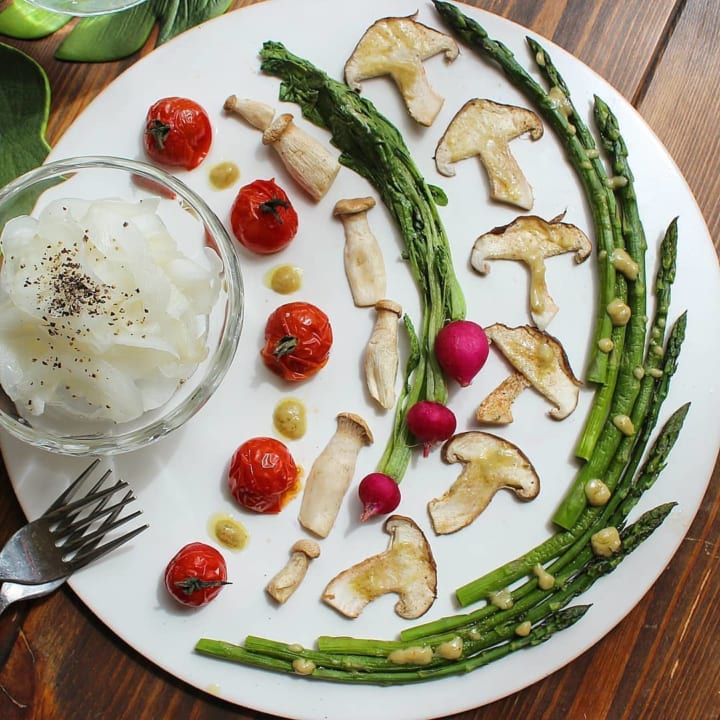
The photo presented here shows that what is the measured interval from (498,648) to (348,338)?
108 centimetres

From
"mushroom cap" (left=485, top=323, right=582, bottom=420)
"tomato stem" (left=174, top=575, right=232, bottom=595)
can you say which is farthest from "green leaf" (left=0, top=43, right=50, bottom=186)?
"mushroom cap" (left=485, top=323, right=582, bottom=420)

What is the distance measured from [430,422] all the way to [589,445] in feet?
1.77

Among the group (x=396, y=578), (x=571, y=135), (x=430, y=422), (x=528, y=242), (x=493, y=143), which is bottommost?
(x=396, y=578)

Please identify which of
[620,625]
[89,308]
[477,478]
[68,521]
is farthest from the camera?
[620,625]

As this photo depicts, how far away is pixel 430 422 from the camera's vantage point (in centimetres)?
268

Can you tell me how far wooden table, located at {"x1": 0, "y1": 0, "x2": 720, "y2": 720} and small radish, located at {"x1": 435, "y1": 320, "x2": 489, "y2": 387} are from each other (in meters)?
0.93

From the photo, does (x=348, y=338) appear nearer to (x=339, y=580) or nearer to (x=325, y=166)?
(x=325, y=166)

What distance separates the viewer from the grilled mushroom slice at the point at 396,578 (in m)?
2.72

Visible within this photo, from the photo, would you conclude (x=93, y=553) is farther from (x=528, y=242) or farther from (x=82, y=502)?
(x=528, y=242)

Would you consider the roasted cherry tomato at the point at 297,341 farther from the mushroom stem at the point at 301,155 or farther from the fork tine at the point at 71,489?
the fork tine at the point at 71,489

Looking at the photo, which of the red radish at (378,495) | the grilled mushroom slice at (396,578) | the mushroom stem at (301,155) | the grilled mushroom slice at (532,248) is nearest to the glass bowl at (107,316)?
the mushroom stem at (301,155)

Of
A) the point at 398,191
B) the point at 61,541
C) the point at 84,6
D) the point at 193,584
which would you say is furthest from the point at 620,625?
the point at 84,6

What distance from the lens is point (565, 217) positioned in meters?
2.91

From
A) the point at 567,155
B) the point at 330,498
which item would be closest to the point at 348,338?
the point at 330,498
